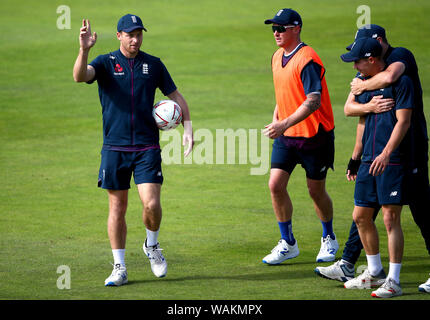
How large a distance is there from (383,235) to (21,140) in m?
8.79

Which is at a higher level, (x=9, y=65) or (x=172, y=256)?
(x=9, y=65)

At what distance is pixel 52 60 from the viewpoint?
2397 centimetres

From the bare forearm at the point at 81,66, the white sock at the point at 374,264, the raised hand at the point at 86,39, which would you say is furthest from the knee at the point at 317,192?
the raised hand at the point at 86,39

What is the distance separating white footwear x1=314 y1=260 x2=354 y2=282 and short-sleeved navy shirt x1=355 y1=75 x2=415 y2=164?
1.23 m

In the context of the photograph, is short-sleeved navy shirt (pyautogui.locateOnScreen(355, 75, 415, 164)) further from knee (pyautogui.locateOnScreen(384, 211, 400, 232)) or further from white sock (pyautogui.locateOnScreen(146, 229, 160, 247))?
white sock (pyautogui.locateOnScreen(146, 229, 160, 247))

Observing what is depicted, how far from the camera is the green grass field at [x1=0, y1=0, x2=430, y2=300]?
8.65 m

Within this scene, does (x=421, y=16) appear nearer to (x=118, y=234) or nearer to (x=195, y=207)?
(x=195, y=207)

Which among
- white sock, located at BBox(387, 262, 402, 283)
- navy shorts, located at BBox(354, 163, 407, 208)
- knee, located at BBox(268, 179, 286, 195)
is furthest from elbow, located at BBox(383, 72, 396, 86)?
knee, located at BBox(268, 179, 286, 195)

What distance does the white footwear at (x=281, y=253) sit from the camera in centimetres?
946

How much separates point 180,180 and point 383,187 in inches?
260

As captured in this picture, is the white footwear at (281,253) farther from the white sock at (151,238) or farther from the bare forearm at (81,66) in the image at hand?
the bare forearm at (81,66)

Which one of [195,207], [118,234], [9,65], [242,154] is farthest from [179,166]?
[9,65]

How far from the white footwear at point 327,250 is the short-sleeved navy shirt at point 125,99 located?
7.95 feet

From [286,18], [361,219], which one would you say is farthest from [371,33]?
[361,219]
